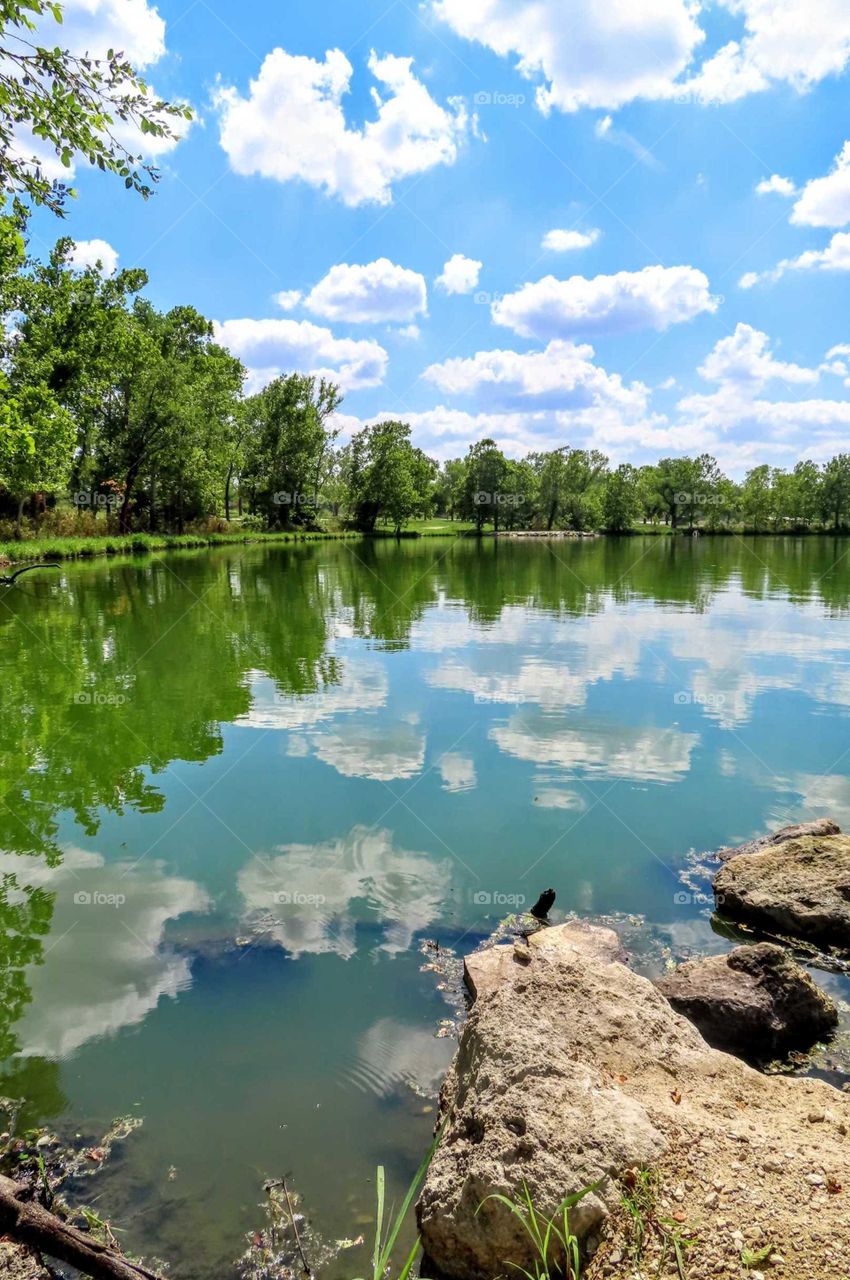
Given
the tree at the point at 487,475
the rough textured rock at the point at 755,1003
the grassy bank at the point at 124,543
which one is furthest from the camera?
the tree at the point at 487,475

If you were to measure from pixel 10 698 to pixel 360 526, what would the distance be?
97.9m

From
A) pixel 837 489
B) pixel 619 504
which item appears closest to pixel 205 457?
pixel 619 504

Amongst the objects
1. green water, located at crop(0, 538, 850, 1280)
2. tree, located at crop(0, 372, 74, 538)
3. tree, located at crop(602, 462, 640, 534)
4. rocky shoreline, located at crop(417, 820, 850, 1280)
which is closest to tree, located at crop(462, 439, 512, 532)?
tree, located at crop(602, 462, 640, 534)

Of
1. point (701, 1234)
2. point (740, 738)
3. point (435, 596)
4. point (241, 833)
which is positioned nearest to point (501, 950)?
point (701, 1234)

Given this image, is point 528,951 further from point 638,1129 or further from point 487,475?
point 487,475

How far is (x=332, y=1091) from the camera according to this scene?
557 cm

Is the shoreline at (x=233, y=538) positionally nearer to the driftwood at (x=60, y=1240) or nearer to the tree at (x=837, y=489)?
the tree at (x=837, y=489)

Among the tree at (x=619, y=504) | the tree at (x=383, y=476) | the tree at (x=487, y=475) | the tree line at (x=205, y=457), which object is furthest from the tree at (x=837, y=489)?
the tree at (x=383, y=476)

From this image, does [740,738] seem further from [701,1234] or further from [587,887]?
[701,1234]

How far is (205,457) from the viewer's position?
71375 millimetres

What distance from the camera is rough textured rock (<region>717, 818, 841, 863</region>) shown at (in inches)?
373

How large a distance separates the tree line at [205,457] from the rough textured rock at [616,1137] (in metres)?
8.26

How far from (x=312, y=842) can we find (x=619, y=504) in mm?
144289

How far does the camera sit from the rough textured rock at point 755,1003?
6.16 m
